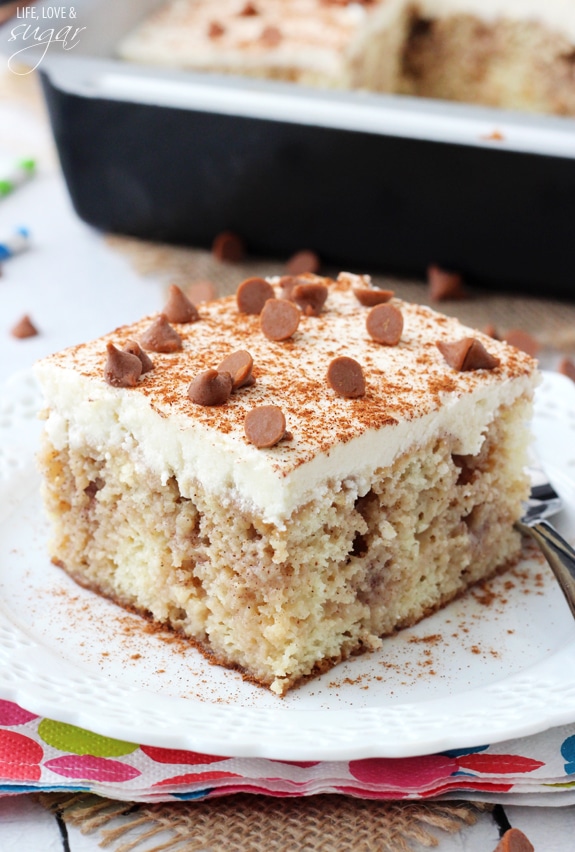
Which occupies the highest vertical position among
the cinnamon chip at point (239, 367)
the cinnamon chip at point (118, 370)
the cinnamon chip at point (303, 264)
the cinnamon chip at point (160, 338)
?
the cinnamon chip at point (118, 370)

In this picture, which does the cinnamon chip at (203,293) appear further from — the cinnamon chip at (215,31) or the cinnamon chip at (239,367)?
the cinnamon chip at (215,31)

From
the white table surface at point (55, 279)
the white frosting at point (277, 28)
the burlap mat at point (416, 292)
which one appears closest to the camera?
the burlap mat at point (416, 292)

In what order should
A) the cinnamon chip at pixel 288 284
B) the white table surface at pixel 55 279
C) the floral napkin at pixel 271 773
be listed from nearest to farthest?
1. the floral napkin at pixel 271 773
2. the cinnamon chip at pixel 288 284
3. the white table surface at pixel 55 279

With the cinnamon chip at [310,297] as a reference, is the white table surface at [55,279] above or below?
below

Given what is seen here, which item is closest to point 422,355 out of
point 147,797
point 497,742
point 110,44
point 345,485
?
point 345,485

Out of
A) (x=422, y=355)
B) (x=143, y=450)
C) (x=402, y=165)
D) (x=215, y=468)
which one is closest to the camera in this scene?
(x=215, y=468)

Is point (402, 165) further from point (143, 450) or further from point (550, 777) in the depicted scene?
point (550, 777)

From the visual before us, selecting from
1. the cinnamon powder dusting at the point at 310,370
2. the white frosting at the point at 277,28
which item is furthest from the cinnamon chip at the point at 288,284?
the white frosting at the point at 277,28
